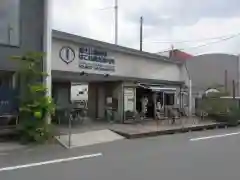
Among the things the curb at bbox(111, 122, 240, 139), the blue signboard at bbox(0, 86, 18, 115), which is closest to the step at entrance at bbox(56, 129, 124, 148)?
the curb at bbox(111, 122, 240, 139)

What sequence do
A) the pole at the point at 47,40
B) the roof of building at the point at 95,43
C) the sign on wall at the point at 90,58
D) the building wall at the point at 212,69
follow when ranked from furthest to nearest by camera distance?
the building wall at the point at 212,69, the sign on wall at the point at 90,58, the roof of building at the point at 95,43, the pole at the point at 47,40

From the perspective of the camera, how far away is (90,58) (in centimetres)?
2372

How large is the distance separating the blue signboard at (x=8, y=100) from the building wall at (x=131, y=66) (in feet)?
15.1

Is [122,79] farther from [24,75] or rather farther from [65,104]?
[24,75]

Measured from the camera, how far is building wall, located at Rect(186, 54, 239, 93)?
4128cm

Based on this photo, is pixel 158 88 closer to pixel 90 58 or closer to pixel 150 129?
pixel 90 58

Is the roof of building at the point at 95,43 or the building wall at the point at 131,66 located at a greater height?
the roof of building at the point at 95,43

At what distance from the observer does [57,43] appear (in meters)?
21.5

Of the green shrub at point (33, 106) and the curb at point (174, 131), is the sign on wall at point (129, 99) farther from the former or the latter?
the green shrub at point (33, 106)

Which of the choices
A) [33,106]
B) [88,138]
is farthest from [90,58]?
[33,106]

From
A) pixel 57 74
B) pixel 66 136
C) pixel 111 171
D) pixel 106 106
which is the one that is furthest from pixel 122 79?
pixel 111 171

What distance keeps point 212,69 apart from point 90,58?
2180 centimetres

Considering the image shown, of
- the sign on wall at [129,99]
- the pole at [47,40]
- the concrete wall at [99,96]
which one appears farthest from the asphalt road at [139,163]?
the concrete wall at [99,96]

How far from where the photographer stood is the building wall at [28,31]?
17.0 m
